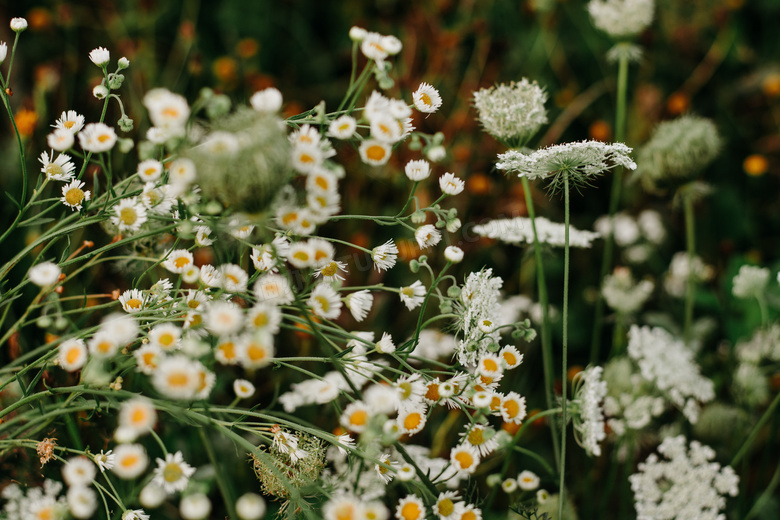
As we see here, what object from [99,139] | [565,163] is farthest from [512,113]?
[99,139]

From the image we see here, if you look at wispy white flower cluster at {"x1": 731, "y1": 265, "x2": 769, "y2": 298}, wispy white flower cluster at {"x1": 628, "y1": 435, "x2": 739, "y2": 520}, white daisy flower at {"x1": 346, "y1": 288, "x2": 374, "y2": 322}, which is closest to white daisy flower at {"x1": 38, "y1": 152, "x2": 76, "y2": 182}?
white daisy flower at {"x1": 346, "y1": 288, "x2": 374, "y2": 322}

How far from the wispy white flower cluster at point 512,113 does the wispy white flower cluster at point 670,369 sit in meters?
0.38

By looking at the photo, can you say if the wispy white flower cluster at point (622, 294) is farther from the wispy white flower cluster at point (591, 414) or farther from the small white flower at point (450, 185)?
the small white flower at point (450, 185)

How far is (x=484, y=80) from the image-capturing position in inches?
66.2

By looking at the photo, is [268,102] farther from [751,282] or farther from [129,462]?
[751,282]

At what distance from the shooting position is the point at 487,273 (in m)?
0.66

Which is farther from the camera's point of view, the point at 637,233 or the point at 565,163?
the point at 637,233

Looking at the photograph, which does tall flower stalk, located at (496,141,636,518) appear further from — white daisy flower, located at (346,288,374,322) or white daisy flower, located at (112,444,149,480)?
white daisy flower, located at (112,444,149,480)

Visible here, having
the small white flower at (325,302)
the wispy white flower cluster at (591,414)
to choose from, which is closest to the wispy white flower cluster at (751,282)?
the wispy white flower cluster at (591,414)

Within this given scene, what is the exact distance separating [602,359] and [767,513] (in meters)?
0.45

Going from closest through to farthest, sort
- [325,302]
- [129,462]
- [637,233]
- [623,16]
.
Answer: [129,462] → [325,302] → [623,16] → [637,233]

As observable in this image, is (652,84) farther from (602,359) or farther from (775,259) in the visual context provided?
(602,359)

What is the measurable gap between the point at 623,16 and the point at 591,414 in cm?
72

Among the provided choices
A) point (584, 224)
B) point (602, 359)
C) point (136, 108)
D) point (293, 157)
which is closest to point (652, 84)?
point (584, 224)
